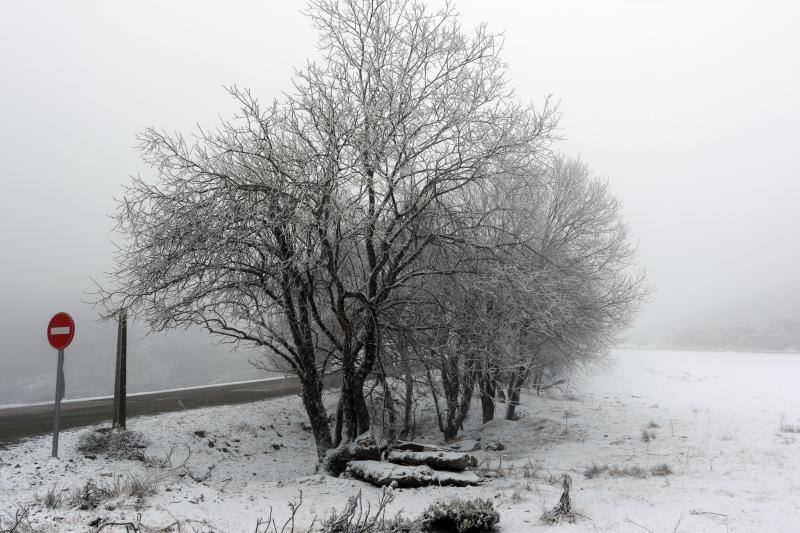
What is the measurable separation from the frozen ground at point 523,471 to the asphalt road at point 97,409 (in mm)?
1177

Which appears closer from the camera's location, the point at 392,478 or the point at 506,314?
the point at 392,478

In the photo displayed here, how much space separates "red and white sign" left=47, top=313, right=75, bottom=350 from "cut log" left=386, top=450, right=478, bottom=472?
616 cm

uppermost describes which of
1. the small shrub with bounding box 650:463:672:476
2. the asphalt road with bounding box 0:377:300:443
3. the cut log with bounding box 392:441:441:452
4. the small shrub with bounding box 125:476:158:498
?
the asphalt road with bounding box 0:377:300:443

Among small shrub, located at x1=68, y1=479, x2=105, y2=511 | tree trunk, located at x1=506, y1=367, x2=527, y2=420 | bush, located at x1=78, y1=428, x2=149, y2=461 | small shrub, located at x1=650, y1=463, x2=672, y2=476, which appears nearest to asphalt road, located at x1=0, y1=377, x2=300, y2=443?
bush, located at x1=78, y1=428, x2=149, y2=461

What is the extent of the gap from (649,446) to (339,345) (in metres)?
7.27

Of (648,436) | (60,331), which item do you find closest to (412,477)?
(60,331)

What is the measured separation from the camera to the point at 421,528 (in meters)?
5.99

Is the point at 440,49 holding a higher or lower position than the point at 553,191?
higher

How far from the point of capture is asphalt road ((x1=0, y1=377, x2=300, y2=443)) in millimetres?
11789

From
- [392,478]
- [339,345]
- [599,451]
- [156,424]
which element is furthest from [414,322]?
[156,424]

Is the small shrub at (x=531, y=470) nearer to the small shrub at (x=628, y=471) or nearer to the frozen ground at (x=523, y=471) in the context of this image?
the frozen ground at (x=523, y=471)

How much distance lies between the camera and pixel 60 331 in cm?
934

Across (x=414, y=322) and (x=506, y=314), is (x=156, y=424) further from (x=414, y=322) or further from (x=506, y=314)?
(x=506, y=314)

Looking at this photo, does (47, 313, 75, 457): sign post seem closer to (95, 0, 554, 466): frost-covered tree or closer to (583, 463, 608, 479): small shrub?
(95, 0, 554, 466): frost-covered tree
